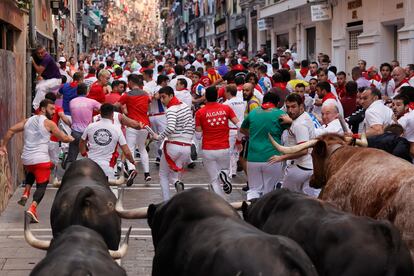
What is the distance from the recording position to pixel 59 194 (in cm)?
947

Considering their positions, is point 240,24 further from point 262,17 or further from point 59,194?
point 59,194

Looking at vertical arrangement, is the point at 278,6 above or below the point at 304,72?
above

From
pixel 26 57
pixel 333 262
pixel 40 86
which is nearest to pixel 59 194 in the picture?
pixel 333 262

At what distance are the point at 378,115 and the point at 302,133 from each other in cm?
113

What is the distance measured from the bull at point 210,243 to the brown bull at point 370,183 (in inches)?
56.9

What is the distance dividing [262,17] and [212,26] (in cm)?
2833

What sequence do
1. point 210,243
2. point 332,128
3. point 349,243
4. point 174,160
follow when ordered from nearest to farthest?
point 210,243 < point 349,243 < point 332,128 < point 174,160

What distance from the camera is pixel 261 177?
12.0 meters

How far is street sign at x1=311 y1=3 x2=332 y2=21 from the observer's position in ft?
Answer: 111

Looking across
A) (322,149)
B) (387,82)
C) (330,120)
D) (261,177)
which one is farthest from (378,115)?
(387,82)

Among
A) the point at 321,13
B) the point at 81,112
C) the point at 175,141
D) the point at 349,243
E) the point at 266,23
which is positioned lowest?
the point at 349,243

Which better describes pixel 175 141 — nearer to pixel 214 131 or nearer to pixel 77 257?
pixel 214 131

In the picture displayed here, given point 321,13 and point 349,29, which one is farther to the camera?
point 321,13

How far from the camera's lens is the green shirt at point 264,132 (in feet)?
38.6
